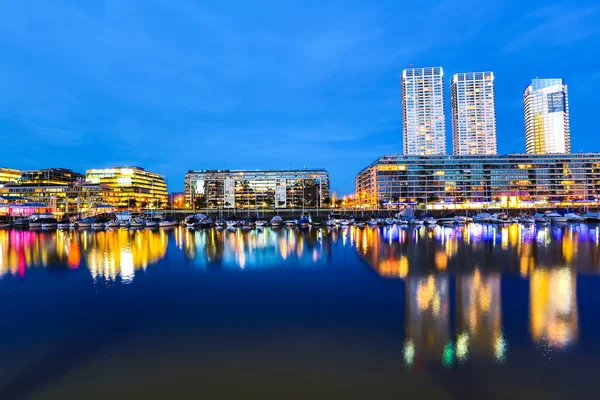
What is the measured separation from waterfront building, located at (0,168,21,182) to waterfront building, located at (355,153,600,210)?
17662cm

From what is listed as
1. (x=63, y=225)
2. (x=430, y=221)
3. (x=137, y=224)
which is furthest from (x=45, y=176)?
(x=430, y=221)

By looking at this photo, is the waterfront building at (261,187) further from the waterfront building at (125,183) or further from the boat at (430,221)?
the boat at (430,221)

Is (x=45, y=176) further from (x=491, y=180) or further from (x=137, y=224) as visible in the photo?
(x=491, y=180)

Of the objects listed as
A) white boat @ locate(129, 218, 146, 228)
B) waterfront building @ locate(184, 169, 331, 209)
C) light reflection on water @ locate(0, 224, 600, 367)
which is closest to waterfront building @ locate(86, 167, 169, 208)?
waterfront building @ locate(184, 169, 331, 209)

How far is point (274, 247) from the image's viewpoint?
39.3 m

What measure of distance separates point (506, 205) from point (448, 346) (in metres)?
146

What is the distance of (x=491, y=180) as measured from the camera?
144375mm

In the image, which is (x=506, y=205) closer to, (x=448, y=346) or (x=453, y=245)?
(x=453, y=245)

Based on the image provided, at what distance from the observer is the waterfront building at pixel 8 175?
172500 mm

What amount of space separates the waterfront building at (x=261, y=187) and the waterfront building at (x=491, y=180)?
3965 centimetres

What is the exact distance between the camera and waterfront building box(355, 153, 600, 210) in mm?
142250

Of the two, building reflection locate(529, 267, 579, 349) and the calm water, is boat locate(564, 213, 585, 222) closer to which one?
the calm water

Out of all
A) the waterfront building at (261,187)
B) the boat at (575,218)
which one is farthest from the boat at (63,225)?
the boat at (575,218)

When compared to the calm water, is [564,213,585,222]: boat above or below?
below
